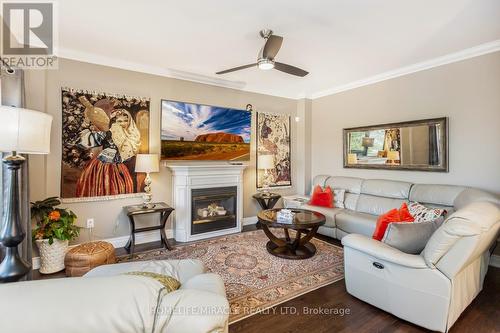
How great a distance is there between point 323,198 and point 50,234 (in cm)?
379

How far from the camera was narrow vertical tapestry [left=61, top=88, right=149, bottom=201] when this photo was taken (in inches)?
127

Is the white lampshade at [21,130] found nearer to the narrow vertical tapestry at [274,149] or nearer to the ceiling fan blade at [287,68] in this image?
the ceiling fan blade at [287,68]

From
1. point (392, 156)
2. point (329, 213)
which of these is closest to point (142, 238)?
point (329, 213)

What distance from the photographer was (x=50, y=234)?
2.76m

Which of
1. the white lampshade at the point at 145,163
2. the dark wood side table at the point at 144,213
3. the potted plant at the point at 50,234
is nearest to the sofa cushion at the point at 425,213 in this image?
the dark wood side table at the point at 144,213

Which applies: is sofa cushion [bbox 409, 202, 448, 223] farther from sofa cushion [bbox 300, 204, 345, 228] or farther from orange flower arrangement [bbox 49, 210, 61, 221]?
orange flower arrangement [bbox 49, 210, 61, 221]

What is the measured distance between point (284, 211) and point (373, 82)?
9.20 ft

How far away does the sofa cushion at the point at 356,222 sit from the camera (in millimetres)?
3378

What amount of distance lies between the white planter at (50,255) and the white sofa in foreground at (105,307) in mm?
2580

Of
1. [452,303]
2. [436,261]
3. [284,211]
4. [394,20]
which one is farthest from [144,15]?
[452,303]

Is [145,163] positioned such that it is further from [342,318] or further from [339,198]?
[339,198]

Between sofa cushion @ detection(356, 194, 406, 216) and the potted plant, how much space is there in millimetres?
4007

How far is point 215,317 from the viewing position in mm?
824

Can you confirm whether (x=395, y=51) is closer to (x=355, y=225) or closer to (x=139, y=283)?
(x=355, y=225)
